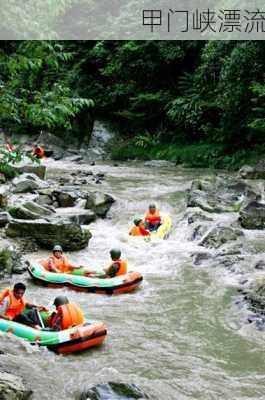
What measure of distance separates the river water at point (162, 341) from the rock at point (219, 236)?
333 mm

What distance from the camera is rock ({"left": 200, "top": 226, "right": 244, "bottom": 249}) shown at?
1123 cm

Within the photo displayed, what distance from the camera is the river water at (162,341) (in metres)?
5.65

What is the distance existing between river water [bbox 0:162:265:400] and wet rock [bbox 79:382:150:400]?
34 centimetres

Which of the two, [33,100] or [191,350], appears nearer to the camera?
[33,100]

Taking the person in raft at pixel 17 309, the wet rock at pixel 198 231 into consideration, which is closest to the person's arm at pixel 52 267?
the person in raft at pixel 17 309

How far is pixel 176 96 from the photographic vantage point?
26.6m

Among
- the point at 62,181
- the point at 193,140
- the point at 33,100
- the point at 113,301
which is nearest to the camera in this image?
the point at 33,100

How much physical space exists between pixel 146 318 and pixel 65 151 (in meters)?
21.2

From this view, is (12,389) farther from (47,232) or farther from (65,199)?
(65,199)

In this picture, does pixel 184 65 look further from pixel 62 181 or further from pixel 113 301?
pixel 113 301

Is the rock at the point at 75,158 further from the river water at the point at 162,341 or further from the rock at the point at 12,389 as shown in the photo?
the rock at the point at 12,389

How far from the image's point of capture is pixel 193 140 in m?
24.9

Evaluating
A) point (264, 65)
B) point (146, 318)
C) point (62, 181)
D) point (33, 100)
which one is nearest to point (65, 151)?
point (62, 181)

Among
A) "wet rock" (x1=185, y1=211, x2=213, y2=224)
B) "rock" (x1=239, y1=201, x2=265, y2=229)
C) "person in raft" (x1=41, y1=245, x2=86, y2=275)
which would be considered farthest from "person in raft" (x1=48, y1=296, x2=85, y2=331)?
"rock" (x1=239, y1=201, x2=265, y2=229)
